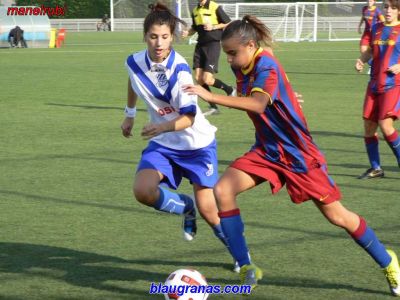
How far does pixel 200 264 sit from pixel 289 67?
20302 mm

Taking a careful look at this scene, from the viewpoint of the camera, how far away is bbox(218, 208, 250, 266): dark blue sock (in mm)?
5121

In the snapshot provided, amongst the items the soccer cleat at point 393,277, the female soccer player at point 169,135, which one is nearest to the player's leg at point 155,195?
the female soccer player at point 169,135

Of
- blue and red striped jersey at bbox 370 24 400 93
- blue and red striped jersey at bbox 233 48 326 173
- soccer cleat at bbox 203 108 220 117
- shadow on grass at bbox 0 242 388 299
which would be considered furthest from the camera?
soccer cleat at bbox 203 108 220 117

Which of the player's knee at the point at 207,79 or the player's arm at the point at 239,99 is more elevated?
the player's arm at the point at 239,99

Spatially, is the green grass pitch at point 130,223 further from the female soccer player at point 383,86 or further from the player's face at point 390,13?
the player's face at point 390,13

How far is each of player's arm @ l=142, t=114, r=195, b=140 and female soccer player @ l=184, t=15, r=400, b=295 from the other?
46 cm

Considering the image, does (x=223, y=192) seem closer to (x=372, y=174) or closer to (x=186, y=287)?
(x=186, y=287)

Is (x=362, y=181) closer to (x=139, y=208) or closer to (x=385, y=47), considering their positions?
(x=385, y=47)

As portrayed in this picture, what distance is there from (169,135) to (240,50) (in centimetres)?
100

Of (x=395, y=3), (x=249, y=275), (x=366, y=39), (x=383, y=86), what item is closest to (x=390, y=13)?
(x=395, y=3)

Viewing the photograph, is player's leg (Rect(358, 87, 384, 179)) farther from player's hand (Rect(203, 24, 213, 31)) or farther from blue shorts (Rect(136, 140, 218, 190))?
player's hand (Rect(203, 24, 213, 31))

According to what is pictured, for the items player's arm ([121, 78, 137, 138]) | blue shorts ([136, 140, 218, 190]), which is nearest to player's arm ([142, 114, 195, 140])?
blue shorts ([136, 140, 218, 190])

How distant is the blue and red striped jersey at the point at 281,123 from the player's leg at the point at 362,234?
0.89 ft

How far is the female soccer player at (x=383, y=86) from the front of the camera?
28.8 ft
